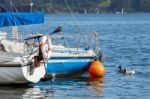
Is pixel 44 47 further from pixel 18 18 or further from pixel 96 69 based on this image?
pixel 96 69

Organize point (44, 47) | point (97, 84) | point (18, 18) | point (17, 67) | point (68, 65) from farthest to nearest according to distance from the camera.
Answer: point (68, 65)
point (18, 18)
point (97, 84)
point (44, 47)
point (17, 67)

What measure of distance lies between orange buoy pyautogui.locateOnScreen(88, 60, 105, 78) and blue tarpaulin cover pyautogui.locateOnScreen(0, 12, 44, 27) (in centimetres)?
403

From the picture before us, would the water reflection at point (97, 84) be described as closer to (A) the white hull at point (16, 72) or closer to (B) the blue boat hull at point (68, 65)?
(B) the blue boat hull at point (68, 65)

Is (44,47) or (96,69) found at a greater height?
(44,47)

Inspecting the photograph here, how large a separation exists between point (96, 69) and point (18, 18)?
543 cm

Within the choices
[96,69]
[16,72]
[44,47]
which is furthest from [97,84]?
[16,72]

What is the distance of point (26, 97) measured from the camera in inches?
1203

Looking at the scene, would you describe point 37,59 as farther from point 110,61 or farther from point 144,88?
point 110,61

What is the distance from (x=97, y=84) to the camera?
116 feet

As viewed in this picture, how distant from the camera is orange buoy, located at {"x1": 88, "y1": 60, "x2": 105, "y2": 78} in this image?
3741 centimetres

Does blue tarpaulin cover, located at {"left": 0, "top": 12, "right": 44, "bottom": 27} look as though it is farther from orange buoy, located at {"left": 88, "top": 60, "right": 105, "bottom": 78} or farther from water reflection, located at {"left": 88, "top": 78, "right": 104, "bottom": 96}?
water reflection, located at {"left": 88, "top": 78, "right": 104, "bottom": 96}

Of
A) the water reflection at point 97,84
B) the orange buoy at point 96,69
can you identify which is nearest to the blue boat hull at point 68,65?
the orange buoy at point 96,69

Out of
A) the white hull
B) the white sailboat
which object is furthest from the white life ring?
the white hull

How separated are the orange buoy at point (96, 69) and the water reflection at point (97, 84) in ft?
1.35
